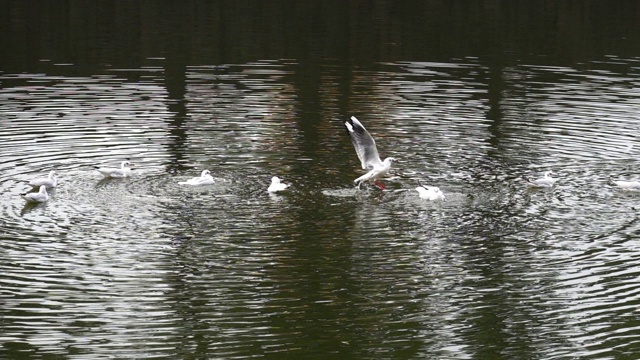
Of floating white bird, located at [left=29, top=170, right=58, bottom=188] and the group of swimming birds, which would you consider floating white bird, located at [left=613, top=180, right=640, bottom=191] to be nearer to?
the group of swimming birds

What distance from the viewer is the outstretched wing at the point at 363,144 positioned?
21.5m

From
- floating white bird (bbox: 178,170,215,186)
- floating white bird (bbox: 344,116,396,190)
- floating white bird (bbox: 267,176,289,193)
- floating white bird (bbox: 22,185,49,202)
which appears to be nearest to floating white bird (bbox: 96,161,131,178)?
floating white bird (bbox: 178,170,215,186)

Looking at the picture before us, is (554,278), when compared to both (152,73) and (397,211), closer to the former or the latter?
(397,211)

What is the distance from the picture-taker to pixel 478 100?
100.0 feet

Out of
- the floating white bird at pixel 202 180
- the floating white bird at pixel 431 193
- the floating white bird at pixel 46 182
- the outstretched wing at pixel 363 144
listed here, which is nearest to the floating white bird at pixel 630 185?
the floating white bird at pixel 431 193

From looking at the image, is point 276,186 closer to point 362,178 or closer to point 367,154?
point 362,178

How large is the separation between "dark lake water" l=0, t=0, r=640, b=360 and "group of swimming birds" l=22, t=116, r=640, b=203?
20 centimetres

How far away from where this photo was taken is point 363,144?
21688 mm

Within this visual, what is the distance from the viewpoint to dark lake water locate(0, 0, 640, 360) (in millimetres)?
14195

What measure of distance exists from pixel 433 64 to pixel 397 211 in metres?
18.3

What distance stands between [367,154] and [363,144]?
0.19m

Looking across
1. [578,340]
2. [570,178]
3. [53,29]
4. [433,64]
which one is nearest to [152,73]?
[433,64]

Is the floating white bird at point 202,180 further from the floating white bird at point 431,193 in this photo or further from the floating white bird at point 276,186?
the floating white bird at point 431,193

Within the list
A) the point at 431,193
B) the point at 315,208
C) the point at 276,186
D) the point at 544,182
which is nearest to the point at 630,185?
the point at 544,182
